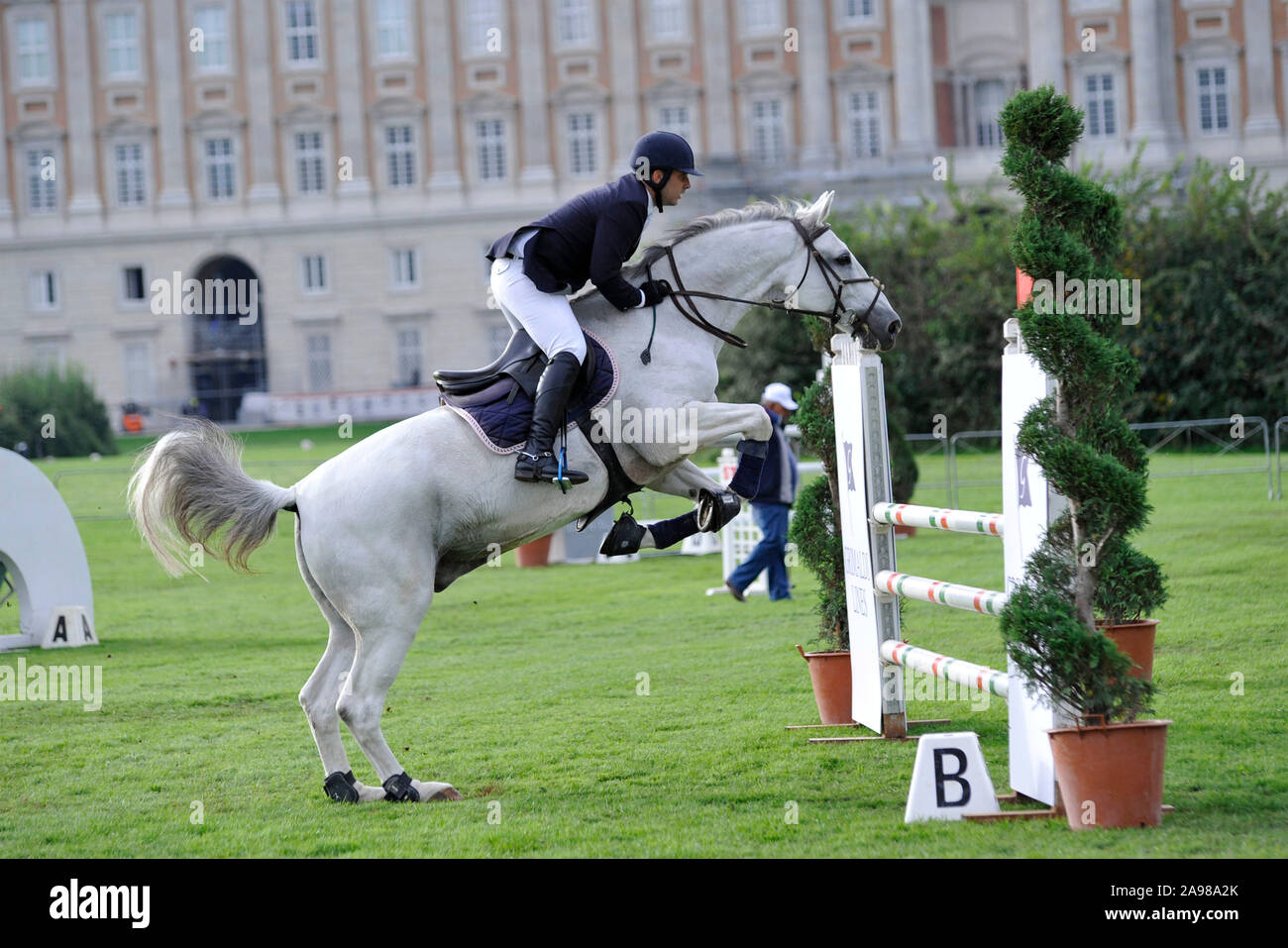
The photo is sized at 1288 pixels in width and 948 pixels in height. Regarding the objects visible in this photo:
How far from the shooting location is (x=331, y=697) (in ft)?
21.8

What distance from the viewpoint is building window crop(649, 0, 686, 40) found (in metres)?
58.4

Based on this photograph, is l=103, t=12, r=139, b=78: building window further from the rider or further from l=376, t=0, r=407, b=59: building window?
the rider

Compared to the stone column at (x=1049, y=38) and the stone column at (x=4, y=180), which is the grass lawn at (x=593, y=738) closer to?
the stone column at (x=1049, y=38)

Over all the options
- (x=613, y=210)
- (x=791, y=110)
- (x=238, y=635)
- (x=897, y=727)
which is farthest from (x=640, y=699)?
(x=791, y=110)

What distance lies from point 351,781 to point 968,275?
1273 inches

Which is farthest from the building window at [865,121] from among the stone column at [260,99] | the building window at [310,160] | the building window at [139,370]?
the building window at [139,370]

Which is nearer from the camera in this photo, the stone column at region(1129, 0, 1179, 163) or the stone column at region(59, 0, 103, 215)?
the stone column at region(1129, 0, 1179, 163)

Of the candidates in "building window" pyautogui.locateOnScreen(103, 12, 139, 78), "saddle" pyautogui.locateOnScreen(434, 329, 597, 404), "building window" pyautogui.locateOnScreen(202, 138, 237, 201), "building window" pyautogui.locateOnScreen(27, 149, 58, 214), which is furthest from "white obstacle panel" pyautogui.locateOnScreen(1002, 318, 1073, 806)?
"building window" pyautogui.locateOnScreen(27, 149, 58, 214)

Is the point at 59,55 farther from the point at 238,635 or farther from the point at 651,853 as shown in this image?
the point at 651,853

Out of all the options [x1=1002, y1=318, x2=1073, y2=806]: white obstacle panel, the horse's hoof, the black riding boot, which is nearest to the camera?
[x1=1002, y1=318, x2=1073, y2=806]: white obstacle panel

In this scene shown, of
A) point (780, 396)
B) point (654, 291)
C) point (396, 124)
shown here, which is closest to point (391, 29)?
point (396, 124)

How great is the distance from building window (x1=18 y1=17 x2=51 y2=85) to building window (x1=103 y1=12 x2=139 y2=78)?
268 cm

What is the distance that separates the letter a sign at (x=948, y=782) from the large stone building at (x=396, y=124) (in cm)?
5257

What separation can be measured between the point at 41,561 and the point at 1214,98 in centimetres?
5414
